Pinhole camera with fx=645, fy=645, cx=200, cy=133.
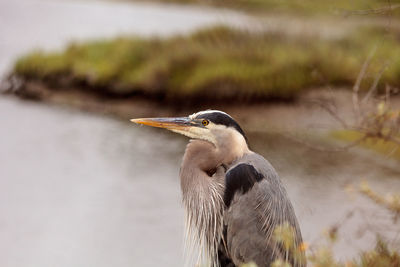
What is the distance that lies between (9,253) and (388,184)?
3.76 m

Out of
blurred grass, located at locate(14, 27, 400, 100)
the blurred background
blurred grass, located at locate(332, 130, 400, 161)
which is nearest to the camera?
the blurred background

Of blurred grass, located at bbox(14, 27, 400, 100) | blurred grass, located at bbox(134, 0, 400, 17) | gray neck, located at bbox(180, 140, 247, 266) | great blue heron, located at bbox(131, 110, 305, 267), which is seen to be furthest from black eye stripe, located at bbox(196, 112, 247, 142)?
blurred grass, located at bbox(14, 27, 400, 100)

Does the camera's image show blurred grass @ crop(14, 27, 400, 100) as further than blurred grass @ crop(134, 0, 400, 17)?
No

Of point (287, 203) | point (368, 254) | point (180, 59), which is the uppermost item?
point (287, 203)

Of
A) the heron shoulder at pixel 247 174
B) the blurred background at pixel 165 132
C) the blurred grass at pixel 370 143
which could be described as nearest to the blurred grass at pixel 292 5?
the blurred background at pixel 165 132

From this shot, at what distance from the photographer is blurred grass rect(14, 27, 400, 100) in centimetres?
875

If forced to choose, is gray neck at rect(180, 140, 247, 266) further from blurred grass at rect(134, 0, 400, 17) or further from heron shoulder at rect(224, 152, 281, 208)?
blurred grass at rect(134, 0, 400, 17)

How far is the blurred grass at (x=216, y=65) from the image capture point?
8.75 m

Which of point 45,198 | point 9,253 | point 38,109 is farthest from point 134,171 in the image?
point 38,109

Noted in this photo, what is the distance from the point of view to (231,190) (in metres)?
3.09

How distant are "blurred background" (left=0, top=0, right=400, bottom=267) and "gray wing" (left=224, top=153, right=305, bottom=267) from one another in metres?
0.44

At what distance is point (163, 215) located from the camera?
5965 millimetres

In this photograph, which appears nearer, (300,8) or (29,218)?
(29,218)

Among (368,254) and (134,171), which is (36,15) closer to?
(134,171)
